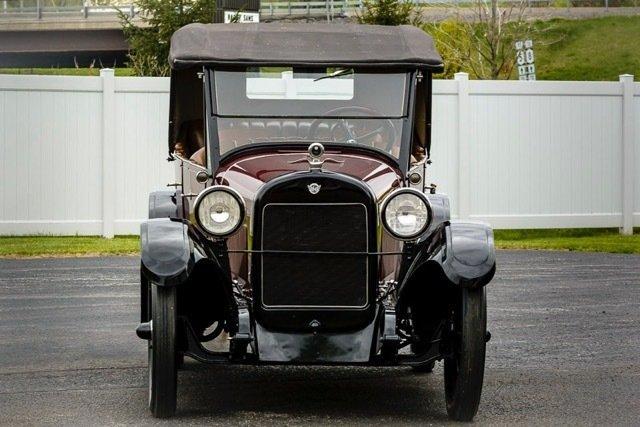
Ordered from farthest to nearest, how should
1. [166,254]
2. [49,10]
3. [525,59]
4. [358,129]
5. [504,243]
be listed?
[49,10]
[525,59]
[504,243]
[358,129]
[166,254]

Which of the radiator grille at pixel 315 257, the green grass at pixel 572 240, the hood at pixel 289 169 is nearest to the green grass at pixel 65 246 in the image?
the green grass at pixel 572 240

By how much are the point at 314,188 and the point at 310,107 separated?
4.41 feet

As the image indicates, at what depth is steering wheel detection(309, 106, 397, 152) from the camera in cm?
802

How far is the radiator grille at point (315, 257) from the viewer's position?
22.8 feet

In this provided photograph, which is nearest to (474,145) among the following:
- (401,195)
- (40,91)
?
(40,91)

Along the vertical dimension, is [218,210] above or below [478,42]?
below

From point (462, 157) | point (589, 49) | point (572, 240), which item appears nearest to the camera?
point (462, 157)

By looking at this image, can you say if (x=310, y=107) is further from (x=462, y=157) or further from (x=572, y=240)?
(x=572, y=240)

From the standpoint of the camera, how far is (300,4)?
204 feet

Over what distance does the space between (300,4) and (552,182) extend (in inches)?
1703

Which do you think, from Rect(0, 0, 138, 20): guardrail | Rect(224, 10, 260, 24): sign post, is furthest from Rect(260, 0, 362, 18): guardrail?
Rect(224, 10, 260, 24): sign post

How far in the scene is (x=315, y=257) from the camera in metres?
6.97

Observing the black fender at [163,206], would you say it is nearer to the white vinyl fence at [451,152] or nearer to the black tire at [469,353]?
the black tire at [469,353]

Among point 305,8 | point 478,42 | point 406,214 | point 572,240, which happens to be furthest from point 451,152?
point 305,8
